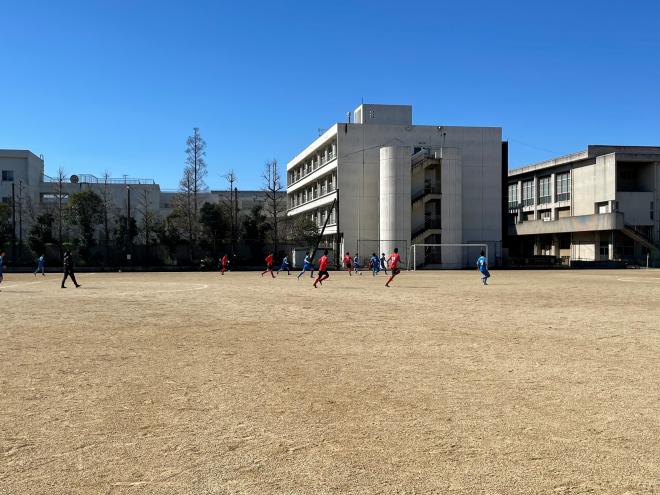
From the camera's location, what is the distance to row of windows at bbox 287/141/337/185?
6229cm

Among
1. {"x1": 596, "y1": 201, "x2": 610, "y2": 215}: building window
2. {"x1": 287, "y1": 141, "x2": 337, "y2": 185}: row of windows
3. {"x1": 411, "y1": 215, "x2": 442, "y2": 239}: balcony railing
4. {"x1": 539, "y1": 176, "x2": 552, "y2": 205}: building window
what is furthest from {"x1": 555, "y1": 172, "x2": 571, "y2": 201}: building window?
{"x1": 287, "y1": 141, "x2": 337, "y2": 185}: row of windows

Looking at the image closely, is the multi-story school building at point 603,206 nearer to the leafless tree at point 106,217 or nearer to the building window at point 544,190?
the building window at point 544,190

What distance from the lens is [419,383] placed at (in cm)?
713

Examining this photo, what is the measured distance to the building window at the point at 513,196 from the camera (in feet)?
259

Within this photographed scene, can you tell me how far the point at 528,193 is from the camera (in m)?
76.4

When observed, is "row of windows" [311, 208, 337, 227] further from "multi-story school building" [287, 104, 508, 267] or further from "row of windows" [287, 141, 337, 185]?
"row of windows" [287, 141, 337, 185]

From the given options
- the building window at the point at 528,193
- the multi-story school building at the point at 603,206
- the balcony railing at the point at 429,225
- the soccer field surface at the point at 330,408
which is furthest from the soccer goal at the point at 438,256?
the soccer field surface at the point at 330,408

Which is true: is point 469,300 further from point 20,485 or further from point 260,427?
point 20,485

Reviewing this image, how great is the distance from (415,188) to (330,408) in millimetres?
51800

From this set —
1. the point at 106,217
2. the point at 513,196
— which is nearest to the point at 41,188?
the point at 106,217

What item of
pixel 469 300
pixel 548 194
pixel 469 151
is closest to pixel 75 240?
pixel 469 151

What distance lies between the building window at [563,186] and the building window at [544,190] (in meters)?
1.79

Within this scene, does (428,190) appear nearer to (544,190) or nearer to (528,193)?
(544,190)

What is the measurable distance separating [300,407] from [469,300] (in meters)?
14.0
